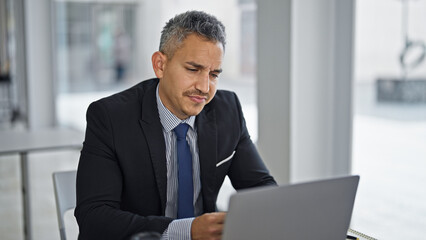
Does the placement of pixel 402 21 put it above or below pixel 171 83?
above

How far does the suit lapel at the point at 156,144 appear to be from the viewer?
1614 millimetres

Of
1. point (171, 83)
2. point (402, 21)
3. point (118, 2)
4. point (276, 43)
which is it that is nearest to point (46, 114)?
point (118, 2)

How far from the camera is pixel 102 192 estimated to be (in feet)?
4.88

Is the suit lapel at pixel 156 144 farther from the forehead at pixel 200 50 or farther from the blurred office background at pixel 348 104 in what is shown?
the blurred office background at pixel 348 104

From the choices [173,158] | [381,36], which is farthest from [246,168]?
[381,36]

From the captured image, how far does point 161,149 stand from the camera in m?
1.63

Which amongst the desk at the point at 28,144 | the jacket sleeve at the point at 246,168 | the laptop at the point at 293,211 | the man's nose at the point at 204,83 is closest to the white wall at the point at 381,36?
the jacket sleeve at the point at 246,168

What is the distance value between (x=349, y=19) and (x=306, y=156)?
819mm

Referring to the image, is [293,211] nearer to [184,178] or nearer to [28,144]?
[184,178]

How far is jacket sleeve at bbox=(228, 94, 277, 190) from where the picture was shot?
179 cm

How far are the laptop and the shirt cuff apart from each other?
316 millimetres

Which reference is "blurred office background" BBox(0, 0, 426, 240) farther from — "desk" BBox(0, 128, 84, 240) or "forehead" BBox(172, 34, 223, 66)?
"forehead" BBox(172, 34, 223, 66)

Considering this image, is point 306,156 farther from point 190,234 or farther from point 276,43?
point 190,234

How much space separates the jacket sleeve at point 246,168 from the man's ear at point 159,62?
354 mm
